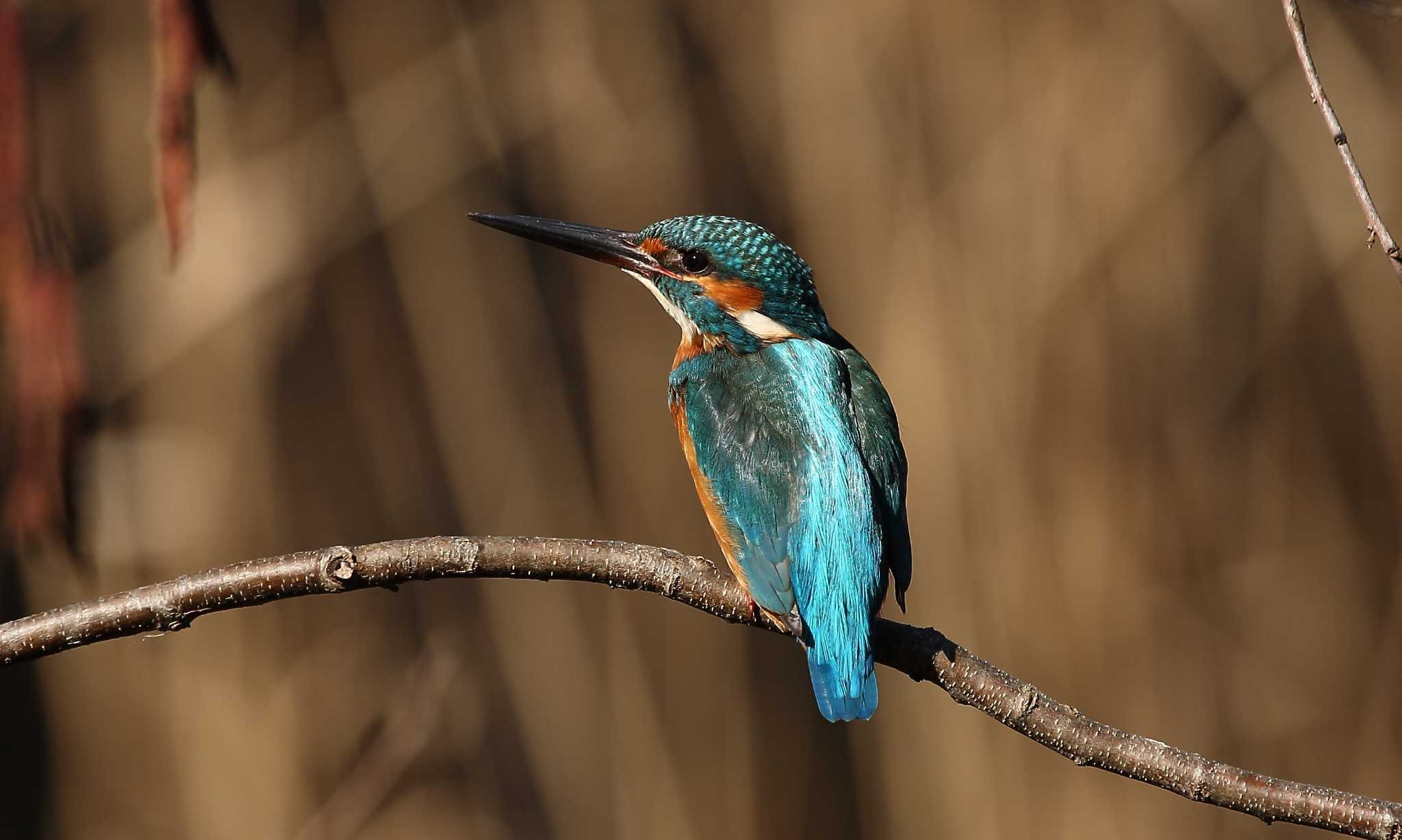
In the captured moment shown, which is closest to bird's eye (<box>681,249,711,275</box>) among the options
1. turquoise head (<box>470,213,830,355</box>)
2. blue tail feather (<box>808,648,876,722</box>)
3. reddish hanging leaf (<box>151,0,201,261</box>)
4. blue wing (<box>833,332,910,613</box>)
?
turquoise head (<box>470,213,830,355</box>)

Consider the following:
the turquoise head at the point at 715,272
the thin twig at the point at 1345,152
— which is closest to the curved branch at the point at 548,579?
the thin twig at the point at 1345,152

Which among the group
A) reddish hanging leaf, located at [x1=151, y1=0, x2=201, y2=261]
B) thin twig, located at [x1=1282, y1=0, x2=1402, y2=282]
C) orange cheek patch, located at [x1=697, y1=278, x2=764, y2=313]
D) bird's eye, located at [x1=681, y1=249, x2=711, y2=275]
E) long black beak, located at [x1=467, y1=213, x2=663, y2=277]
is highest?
reddish hanging leaf, located at [x1=151, y1=0, x2=201, y2=261]

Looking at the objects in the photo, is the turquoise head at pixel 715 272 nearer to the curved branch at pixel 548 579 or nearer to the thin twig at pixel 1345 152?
the curved branch at pixel 548 579

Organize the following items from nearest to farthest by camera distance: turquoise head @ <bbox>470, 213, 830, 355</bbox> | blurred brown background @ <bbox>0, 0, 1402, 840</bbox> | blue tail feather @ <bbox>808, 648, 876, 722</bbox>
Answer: blue tail feather @ <bbox>808, 648, 876, 722</bbox>
turquoise head @ <bbox>470, 213, 830, 355</bbox>
blurred brown background @ <bbox>0, 0, 1402, 840</bbox>

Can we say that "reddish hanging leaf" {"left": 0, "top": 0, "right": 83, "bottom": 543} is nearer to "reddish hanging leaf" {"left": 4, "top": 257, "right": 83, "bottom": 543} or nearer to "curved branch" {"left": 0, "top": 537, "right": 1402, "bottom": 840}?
"reddish hanging leaf" {"left": 4, "top": 257, "right": 83, "bottom": 543}

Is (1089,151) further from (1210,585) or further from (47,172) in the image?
(47,172)

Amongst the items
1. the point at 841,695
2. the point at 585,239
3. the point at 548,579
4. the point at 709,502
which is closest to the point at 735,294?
the point at 585,239

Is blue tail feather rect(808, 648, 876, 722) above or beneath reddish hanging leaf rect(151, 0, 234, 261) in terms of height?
beneath

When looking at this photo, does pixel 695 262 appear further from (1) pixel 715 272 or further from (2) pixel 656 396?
(2) pixel 656 396

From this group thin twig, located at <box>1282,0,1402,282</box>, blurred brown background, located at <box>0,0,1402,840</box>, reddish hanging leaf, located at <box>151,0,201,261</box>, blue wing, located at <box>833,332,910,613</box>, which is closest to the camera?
thin twig, located at <box>1282,0,1402,282</box>
